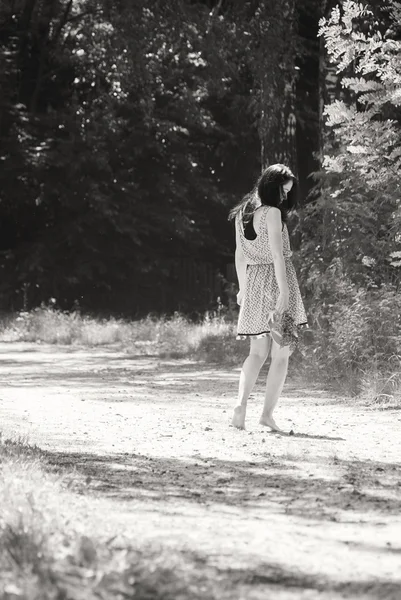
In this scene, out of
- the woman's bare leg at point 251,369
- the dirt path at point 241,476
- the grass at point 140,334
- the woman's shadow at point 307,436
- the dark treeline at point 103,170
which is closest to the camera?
the dirt path at point 241,476

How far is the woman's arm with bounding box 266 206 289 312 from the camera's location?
8711mm

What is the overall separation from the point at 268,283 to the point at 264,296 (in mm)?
107

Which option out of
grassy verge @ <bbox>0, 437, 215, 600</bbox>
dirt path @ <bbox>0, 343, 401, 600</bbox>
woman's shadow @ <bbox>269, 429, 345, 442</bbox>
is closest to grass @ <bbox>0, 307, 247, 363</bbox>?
dirt path @ <bbox>0, 343, 401, 600</bbox>

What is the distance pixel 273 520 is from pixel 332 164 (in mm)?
7433

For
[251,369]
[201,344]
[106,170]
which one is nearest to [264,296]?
[251,369]

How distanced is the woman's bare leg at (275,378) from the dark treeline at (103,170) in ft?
64.0

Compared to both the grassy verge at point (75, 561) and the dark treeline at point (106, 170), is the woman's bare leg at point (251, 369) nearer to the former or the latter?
the grassy verge at point (75, 561)

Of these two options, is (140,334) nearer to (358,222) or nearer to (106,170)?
(358,222)

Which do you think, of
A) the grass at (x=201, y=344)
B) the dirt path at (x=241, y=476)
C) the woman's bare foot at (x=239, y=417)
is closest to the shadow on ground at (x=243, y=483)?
the dirt path at (x=241, y=476)

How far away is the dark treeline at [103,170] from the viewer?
31219 millimetres

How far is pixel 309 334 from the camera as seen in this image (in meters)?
15.6

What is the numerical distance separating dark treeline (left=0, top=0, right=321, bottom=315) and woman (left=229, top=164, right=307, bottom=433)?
19296 millimetres

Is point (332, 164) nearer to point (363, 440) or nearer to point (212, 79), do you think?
point (363, 440)

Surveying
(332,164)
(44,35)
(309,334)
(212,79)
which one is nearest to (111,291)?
(44,35)
